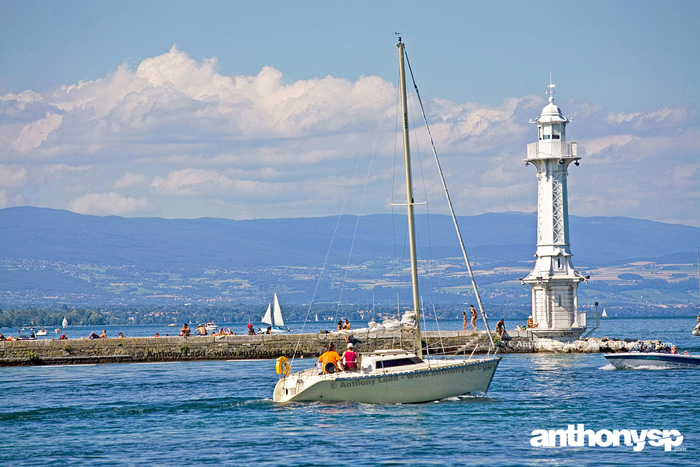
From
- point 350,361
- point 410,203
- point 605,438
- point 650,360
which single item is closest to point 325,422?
point 350,361

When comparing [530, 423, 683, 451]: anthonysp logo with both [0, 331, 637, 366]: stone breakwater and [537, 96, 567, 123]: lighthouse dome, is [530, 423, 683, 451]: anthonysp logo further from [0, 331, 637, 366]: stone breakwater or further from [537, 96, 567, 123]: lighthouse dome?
[537, 96, 567, 123]: lighthouse dome

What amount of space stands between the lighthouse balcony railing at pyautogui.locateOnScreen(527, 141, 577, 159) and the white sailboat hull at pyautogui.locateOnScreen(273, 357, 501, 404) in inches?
959

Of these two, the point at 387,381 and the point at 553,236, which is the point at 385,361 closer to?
the point at 387,381

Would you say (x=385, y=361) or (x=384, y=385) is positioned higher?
(x=385, y=361)

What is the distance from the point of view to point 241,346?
51375 mm

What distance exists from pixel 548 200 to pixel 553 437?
29172 millimetres

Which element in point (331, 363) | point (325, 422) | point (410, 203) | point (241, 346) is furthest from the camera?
point (241, 346)

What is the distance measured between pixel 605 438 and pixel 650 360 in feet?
62.0

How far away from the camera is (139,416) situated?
96.5 ft

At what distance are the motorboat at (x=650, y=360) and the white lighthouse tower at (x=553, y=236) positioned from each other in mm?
9294

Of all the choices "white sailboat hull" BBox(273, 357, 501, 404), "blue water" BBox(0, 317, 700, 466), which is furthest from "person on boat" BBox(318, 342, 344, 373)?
"blue water" BBox(0, 317, 700, 466)

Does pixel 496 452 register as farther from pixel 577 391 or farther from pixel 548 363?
pixel 548 363

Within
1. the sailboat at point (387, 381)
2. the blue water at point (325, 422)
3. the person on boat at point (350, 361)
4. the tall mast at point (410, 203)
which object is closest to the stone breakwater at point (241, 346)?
the blue water at point (325, 422)

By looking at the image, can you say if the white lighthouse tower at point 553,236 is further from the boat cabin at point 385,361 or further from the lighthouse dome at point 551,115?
the boat cabin at point 385,361
